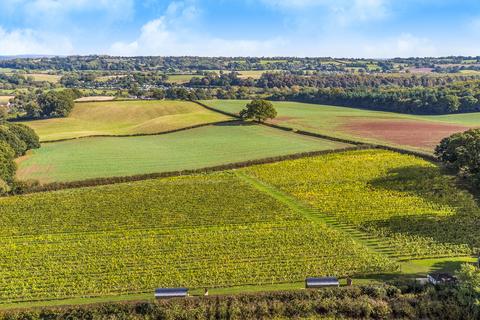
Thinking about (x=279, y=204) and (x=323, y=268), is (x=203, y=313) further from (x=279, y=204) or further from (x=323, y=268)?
(x=279, y=204)

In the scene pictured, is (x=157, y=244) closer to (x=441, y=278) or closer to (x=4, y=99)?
(x=441, y=278)

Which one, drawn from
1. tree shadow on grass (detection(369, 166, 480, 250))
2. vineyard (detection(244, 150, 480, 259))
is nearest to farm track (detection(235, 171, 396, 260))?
vineyard (detection(244, 150, 480, 259))

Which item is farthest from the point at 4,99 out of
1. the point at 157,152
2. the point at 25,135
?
the point at 157,152

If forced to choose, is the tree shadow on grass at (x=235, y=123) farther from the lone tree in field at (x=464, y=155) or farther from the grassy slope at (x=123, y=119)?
the lone tree in field at (x=464, y=155)

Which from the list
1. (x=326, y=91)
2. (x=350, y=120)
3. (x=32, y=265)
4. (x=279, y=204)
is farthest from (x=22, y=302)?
(x=326, y=91)

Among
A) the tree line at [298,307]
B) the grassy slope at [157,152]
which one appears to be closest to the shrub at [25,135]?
the grassy slope at [157,152]

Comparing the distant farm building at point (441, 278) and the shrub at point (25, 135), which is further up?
the shrub at point (25, 135)

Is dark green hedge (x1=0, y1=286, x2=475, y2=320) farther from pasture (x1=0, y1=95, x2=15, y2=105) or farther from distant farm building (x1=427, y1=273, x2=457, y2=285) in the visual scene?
pasture (x1=0, y1=95, x2=15, y2=105)
